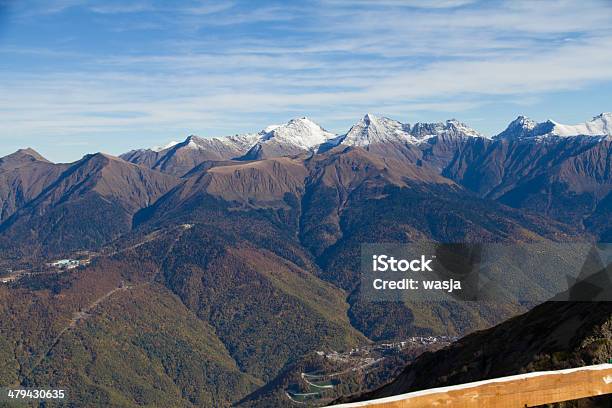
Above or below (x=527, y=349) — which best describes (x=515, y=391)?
above

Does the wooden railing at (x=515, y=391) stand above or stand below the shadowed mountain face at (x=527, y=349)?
above

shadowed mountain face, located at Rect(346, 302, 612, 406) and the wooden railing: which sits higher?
the wooden railing

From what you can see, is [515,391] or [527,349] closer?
[515,391]

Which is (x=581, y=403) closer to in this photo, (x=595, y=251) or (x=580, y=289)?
(x=580, y=289)

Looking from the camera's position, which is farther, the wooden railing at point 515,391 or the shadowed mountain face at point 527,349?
the shadowed mountain face at point 527,349

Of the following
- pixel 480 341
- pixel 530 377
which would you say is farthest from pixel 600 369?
pixel 480 341

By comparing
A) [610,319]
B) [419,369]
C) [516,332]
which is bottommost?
[419,369]

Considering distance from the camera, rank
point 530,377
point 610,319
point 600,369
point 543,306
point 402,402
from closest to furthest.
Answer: point 402,402 → point 530,377 → point 600,369 → point 610,319 → point 543,306

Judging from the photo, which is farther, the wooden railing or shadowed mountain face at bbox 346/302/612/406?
shadowed mountain face at bbox 346/302/612/406
